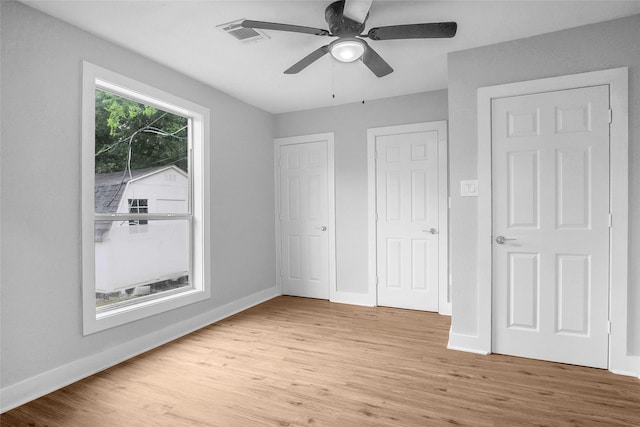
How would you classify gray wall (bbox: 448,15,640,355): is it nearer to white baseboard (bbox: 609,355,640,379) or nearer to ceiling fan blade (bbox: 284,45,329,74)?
white baseboard (bbox: 609,355,640,379)

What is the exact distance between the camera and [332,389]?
2.25m

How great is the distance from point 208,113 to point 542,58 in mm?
3085

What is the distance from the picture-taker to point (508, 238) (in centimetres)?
276

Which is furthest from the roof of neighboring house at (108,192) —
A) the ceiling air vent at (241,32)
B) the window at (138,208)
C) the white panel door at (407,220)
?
the white panel door at (407,220)

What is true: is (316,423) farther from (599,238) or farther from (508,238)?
(599,238)

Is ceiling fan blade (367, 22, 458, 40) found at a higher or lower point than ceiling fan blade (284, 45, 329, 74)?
higher

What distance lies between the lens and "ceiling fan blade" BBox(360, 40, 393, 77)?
89.8 inches

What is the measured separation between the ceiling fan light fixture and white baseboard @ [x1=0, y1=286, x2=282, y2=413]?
2761mm

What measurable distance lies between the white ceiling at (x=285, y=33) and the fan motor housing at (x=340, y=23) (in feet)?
0.32

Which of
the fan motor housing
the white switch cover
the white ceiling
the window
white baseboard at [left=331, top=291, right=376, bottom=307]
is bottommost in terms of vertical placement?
white baseboard at [left=331, top=291, right=376, bottom=307]

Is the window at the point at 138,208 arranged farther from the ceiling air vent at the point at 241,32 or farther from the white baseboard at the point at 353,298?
the white baseboard at the point at 353,298

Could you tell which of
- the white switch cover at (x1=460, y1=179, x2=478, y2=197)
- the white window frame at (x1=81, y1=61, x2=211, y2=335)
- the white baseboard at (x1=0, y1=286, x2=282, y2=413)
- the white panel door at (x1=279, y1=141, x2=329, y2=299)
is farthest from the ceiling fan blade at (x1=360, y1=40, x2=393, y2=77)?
the white baseboard at (x1=0, y1=286, x2=282, y2=413)

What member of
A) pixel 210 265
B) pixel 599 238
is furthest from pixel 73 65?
pixel 599 238

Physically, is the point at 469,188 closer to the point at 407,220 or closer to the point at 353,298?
the point at 407,220
